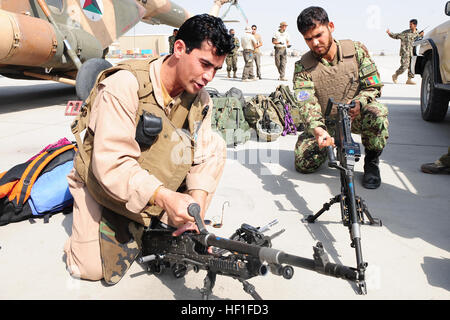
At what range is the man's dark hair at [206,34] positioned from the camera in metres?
1.90

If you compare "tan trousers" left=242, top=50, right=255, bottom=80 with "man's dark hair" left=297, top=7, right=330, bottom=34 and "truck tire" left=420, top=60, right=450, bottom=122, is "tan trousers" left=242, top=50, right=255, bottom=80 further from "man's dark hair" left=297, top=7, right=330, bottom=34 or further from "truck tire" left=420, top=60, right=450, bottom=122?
"man's dark hair" left=297, top=7, right=330, bottom=34

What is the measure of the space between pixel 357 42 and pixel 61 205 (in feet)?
10.4

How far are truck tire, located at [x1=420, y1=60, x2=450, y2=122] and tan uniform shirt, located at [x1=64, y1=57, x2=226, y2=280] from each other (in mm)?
5001

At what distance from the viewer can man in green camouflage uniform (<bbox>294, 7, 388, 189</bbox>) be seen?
3.57 m

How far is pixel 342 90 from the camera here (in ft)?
12.5

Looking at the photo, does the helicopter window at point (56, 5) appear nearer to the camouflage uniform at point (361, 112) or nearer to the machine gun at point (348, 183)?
the camouflage uniform at point (361, 112)

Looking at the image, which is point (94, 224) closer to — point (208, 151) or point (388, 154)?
point (208, 151)

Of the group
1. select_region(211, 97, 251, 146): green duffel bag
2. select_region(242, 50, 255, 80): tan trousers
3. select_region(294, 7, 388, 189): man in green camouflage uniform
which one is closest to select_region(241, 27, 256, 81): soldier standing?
select_region(242, 50, 255, 80): tan trousers

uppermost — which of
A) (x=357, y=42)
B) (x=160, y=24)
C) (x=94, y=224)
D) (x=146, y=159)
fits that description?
(x=160, y=24)

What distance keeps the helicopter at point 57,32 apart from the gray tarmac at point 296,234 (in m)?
2.59

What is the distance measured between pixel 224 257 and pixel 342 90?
2.67 m

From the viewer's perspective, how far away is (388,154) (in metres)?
4.61

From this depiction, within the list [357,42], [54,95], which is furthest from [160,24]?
[357,42]

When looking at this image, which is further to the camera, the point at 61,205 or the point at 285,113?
the point at 285,113
